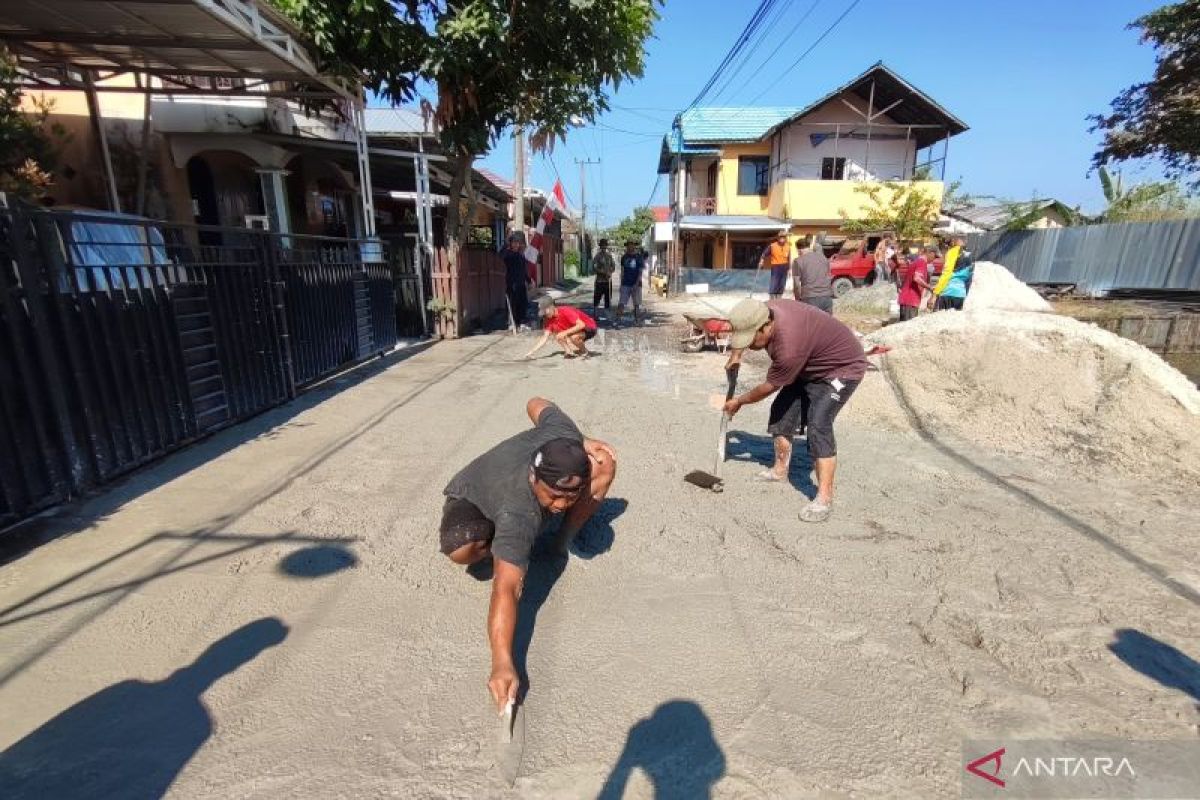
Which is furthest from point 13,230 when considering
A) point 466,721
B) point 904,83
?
point 904,83

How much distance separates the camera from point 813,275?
7984mm

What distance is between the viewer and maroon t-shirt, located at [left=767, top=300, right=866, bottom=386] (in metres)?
3.62

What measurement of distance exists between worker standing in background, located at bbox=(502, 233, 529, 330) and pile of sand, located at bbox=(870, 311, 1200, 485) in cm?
698

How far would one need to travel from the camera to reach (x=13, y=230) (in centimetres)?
319

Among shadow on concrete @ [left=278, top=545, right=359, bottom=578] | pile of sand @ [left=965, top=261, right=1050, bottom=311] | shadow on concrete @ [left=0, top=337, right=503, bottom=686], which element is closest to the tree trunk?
shadow on concrete @ [left=0, top=337, right=503, bottom=686]

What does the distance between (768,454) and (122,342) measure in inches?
187

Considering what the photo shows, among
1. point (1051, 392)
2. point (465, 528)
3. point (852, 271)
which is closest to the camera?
point (465, 528)

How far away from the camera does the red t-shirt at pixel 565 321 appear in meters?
8.86

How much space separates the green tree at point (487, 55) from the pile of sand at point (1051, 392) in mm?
6279

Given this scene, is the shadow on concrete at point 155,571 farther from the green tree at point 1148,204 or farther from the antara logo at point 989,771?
the green tree at point 1148,204

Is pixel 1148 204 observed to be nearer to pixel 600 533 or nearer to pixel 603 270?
pixel 603 270

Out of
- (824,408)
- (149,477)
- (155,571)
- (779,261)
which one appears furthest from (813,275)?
(155,571)

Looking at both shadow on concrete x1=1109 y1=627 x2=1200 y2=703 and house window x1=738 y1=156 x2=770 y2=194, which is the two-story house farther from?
shadow on concrete x1=1109 y1=627 x2=1200 y2=703

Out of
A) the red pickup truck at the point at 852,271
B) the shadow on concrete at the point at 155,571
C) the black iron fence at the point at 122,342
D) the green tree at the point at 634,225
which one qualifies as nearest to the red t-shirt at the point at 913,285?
the black iron fence at the point at 122,342
